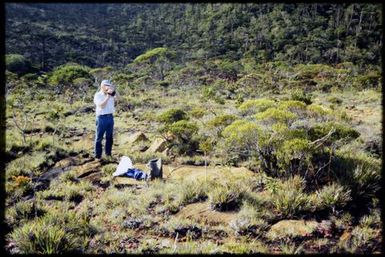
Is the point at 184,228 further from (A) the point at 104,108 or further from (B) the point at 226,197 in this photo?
(A) the point at 104,108

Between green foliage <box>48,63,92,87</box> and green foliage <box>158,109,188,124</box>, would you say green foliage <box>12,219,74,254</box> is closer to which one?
green foliage <box>158,109,188,124</box>

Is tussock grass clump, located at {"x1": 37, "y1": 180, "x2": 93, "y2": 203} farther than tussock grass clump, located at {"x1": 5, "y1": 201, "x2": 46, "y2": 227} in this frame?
Yes

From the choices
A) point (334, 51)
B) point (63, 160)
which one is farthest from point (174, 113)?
point (334, 51)

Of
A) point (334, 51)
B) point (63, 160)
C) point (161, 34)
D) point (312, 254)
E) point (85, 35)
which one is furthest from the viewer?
point (161, 34)

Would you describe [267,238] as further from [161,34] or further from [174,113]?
[161,34]

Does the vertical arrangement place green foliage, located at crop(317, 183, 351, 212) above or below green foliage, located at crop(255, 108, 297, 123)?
below

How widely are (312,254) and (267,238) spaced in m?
0.50

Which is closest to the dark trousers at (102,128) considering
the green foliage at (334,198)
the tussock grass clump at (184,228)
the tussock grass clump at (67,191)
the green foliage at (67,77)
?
the tussock grass clump at (67,191)

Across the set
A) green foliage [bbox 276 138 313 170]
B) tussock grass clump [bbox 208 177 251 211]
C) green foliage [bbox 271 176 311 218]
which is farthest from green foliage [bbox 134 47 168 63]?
green foliage [bbox 271 176 311 218]

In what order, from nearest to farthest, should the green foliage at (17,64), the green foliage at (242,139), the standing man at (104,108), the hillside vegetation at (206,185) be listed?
the hillside vegetation at (206,185)
the green foliage at (242,139)
the standing man at (104,108)
the green foliage at (17,64)

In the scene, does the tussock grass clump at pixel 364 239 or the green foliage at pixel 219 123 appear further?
the green foliage at pixel 219 123

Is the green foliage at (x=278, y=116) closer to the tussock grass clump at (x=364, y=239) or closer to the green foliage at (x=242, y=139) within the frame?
the green foliage at (x=242, y=139)

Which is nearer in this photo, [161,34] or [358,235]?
[358,235]

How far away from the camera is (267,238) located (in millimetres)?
3781
